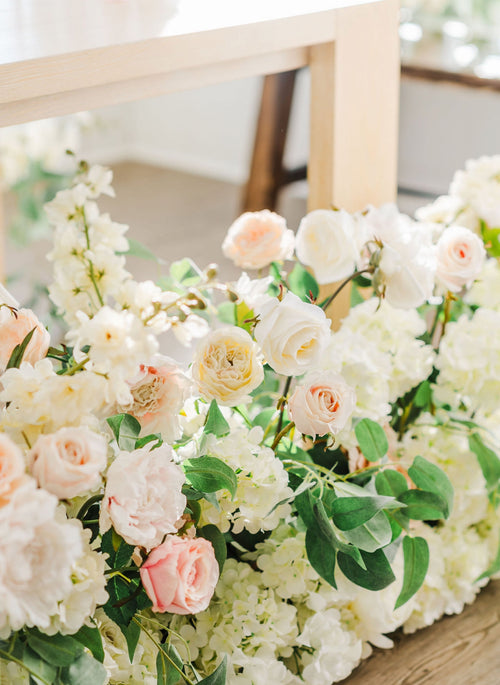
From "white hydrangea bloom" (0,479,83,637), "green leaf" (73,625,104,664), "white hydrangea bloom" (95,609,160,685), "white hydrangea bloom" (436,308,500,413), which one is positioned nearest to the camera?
"white hydrangea bloom" (0,479,83,637)

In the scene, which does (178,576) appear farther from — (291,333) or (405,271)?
(405,271)

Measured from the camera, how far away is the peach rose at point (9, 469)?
558 millimetres

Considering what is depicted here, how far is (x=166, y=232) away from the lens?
321 cm

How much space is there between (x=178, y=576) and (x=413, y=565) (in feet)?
0.96

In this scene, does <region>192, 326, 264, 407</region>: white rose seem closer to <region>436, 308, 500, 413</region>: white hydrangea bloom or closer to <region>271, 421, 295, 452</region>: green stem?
<region>271, 421, 295, 452</region>: green stem

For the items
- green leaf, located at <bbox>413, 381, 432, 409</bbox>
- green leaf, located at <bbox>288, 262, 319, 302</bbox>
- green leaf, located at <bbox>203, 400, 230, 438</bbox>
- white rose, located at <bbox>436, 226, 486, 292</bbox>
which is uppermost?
white rose, located at <bbox>436, 226, 486, 292</bbox>

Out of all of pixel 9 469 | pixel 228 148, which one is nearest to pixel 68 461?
pixel 9 469

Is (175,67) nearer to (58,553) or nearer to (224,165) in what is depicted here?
(58,553)

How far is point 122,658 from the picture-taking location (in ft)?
2.49

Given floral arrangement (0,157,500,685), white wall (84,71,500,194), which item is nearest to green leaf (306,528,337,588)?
floral arrangement (0,157,500,685)

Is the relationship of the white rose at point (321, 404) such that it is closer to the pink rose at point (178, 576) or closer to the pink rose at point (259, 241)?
the pink rose at point (178, 576)

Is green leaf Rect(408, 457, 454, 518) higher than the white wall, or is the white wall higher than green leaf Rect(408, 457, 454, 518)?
green leaf Rect(408, 457, 454, 518)

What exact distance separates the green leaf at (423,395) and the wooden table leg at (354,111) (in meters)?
0.13

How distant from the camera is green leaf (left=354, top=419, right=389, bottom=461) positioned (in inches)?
34.9
